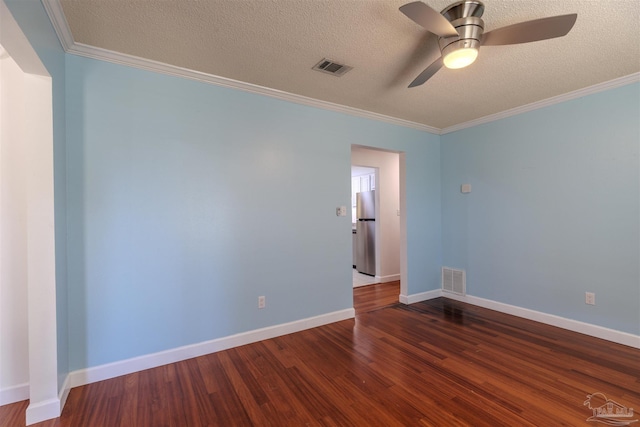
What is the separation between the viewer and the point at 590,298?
2.81m

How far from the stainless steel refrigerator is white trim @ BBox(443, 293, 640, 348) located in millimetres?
1794

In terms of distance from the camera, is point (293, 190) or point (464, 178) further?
point (464, 178)

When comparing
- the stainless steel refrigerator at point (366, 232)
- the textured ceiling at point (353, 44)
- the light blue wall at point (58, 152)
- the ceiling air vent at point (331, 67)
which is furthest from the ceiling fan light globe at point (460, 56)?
the stainless steel refrigerator at point (366, 232)

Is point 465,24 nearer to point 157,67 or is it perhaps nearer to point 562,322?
point 157,67

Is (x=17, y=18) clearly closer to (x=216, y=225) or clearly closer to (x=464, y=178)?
(x=216, y=225)

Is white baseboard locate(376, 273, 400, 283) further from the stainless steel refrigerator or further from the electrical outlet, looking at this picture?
the electrical outlet

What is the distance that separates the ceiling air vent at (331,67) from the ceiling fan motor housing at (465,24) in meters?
0.86

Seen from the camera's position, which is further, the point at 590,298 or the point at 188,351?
the point at 590,298

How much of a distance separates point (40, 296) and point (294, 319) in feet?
6.50

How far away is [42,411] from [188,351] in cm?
90

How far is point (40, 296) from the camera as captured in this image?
168cm

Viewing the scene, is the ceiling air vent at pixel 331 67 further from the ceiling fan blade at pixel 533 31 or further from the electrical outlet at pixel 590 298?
the electrical outlet at pixel 590 298

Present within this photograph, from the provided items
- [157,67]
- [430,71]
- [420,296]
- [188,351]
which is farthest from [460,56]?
[420,296]

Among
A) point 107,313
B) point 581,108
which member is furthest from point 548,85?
point 107,313
